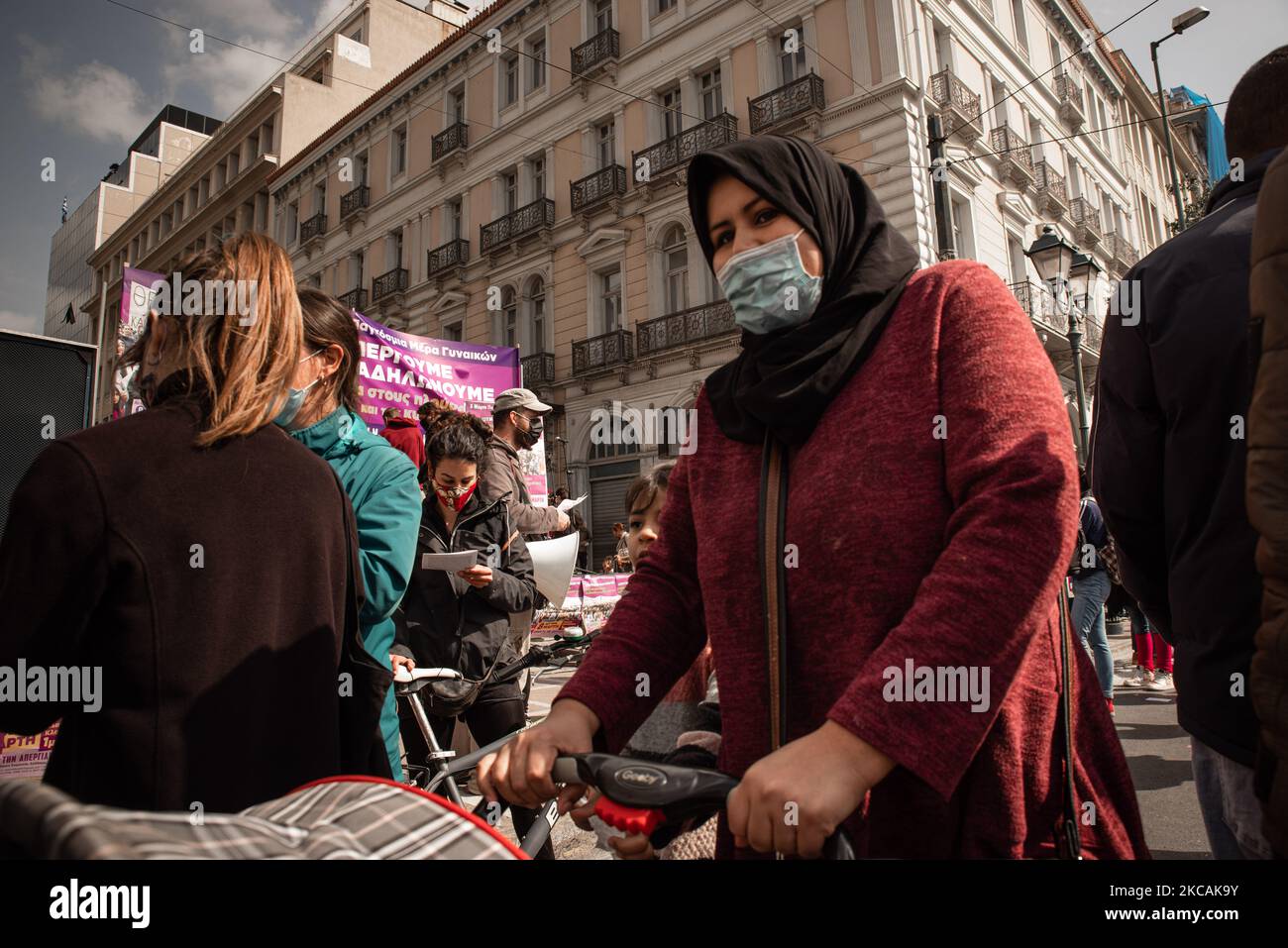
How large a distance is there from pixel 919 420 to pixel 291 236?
2942 centimetres

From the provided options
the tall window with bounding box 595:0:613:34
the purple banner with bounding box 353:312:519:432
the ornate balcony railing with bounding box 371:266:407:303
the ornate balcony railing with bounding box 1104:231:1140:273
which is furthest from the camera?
the ornate balcony railing with bounding box 371:266:407:303

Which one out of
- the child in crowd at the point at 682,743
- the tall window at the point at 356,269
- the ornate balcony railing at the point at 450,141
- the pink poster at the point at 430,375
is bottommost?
the child in crowd at the point at 682,743

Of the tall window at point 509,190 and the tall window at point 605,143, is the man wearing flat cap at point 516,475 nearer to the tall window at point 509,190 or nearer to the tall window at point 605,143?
the tall window at point 605,143

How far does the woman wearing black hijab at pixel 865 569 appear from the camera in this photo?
85cm

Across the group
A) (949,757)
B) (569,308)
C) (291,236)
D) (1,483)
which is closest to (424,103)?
(291,236)

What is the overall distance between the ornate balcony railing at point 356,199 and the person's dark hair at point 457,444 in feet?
80.0

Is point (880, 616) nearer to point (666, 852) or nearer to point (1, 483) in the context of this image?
point (666, 852)

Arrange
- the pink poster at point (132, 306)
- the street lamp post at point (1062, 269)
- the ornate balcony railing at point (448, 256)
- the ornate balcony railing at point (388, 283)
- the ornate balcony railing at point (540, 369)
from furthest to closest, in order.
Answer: the ornate balcony railing at point (388, 283) < the ornate balcony railing at point (448, 256) < the ornate balcony railing at point (540, 369) < the street lamp post at point (1062, 269) < the pink poster at point (132, 306)

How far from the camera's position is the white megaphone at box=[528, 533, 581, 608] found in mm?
4230

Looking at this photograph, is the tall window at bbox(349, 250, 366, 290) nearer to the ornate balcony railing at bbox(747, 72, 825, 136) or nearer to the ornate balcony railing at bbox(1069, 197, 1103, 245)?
the ornate balcony railing at bbox(747, 72, 825, 136)

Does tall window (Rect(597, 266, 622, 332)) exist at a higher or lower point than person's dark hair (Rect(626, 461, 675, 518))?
higher

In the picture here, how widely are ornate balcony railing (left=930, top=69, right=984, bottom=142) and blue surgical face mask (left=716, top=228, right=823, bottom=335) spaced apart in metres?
15.9

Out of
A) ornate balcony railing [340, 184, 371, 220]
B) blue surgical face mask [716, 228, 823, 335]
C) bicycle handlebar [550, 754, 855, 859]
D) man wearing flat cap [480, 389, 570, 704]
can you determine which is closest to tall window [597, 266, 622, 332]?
ornate balcony railing [340, 184, 371, 220]

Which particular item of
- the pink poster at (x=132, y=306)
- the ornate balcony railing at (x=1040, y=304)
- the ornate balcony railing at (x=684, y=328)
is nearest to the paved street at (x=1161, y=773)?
the pink poster at (x=132, y=306)
